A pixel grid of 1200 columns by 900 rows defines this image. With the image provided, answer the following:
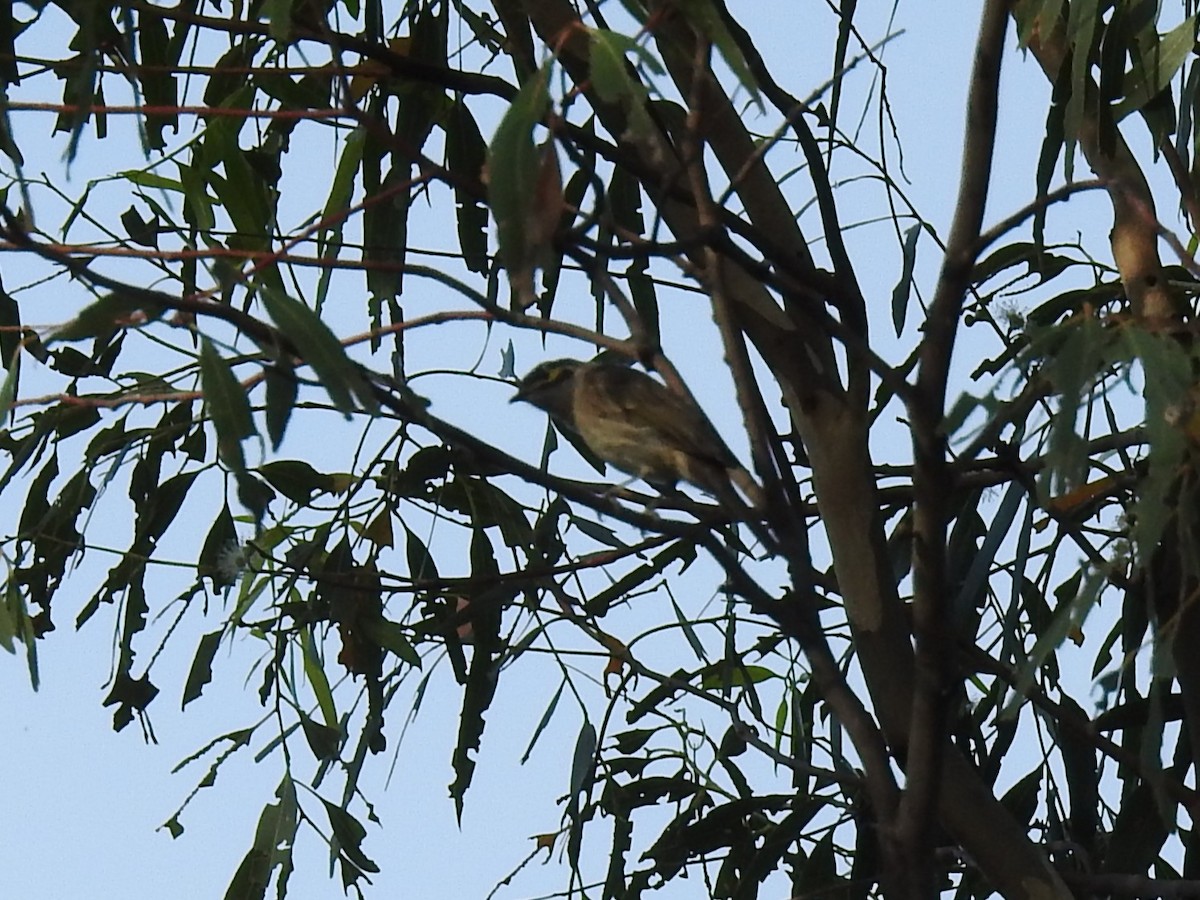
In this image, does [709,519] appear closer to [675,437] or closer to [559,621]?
[675,437]

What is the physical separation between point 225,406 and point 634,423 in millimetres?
1007

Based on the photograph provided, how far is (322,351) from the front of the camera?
1110 millimetres

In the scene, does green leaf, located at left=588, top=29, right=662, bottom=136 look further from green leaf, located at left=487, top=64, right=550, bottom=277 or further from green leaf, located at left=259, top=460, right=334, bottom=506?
green leaf, located at left=259, top=460, right=334, bottom=506

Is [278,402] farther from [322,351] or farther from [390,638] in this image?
[390,638]

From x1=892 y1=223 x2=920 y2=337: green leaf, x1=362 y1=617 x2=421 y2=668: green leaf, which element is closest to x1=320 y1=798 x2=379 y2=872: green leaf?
x1=362 y1=617 x2=421 y2=668: green leaf

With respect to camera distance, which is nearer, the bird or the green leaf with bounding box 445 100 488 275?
the bird

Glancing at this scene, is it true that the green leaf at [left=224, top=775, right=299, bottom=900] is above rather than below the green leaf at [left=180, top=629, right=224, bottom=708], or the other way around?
below

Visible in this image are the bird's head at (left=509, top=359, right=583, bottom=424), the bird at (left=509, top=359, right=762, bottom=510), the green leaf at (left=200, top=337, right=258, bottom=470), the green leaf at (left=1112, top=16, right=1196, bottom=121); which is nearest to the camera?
the green leaf at (left=200, top=337, right=258, bottom=470)

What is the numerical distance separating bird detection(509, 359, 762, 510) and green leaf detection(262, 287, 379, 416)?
1.63ft

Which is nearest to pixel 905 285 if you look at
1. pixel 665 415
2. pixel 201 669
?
pixel 665 415

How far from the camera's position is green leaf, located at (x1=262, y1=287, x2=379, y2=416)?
1.09 meters

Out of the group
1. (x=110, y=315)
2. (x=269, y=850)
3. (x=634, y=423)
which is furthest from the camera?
(x=269, y=850)

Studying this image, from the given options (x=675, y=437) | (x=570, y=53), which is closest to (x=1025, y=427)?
(x=675, y=437)

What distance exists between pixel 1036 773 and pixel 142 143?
145 cm
